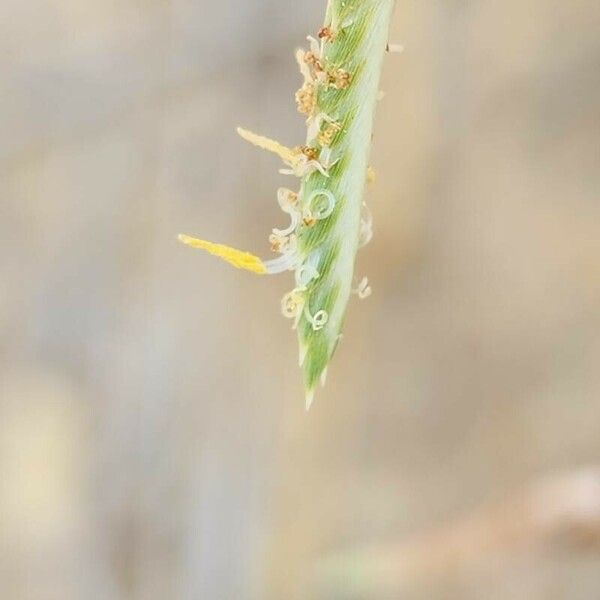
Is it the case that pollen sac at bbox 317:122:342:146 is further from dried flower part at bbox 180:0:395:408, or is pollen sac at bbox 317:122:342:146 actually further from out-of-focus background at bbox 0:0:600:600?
out-of-focus background at bbox 0:0:600:600

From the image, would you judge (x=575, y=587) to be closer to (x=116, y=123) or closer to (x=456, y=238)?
(x=456, y=238)

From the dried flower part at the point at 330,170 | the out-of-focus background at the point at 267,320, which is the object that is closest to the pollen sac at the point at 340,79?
the dried flower part at the point at 330,170

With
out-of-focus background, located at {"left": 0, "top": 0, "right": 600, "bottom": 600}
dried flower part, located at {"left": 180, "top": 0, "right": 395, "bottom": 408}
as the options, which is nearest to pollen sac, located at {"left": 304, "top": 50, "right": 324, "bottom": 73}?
dried flower part, located at {"left": 180, "top": 0, "right": 395, "bottom": 408}

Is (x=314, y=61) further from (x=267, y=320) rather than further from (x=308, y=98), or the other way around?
(x=267, y=320)

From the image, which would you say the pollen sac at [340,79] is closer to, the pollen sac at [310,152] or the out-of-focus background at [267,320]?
the pollen sac at [310,152]

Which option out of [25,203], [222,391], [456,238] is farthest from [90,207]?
[456,238]
